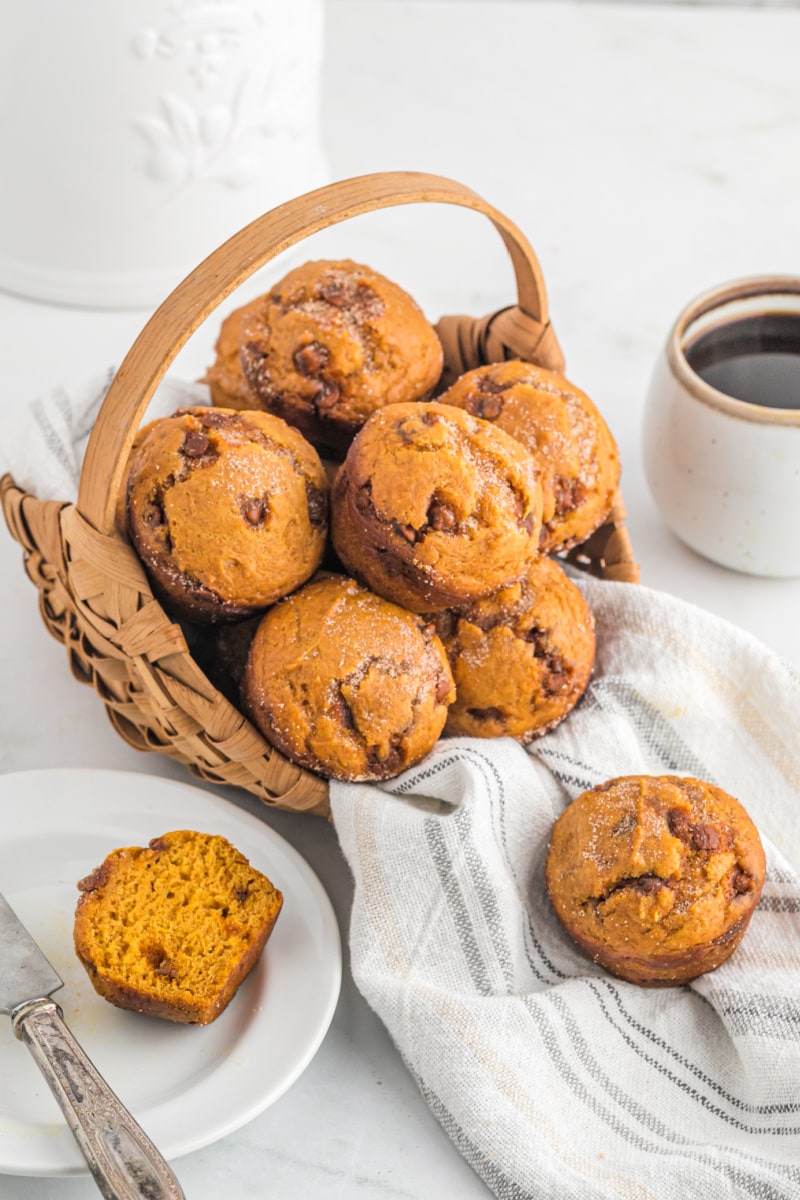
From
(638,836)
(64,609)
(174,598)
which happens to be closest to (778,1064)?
(638,836)

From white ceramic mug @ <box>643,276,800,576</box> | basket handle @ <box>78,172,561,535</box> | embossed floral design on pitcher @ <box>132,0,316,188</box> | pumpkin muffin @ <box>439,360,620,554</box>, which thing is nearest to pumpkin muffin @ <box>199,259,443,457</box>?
pumpkin muffin @ <box>439,360,620,554</box>

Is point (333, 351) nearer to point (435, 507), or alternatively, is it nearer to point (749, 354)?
point (435, 507)

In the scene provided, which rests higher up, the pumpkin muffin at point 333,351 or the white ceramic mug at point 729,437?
the pumpkin muffin at point 333,351

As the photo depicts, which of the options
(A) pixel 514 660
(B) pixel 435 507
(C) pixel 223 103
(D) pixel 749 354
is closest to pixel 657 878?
(A) pixel 514 660

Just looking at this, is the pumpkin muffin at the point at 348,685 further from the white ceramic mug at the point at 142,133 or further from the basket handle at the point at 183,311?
the white ceramic mug at the point at 142,133

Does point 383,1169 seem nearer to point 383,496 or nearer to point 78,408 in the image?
point 383,496

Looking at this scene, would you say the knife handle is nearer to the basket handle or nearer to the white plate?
the white plate

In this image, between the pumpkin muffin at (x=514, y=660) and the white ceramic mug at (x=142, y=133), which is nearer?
the pumpkin muffin at (x=514, y=660)

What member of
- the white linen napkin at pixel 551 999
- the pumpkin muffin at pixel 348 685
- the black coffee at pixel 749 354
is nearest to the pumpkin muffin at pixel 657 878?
the white linen napkin at pixel 551 999
